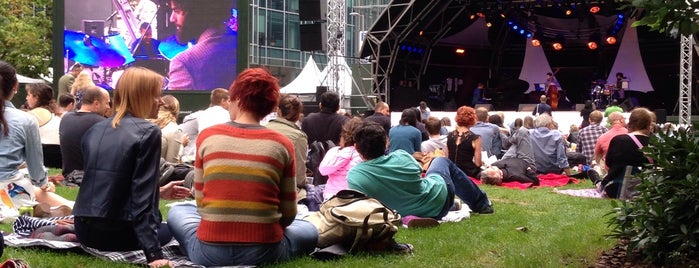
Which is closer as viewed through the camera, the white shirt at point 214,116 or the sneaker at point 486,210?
the sneaker at point 486,210

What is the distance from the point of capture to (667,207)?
5.11 meters

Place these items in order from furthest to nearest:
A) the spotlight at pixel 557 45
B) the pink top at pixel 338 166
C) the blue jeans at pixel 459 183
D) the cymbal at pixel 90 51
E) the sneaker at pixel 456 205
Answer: the spotlight at pixel 557 45, the cymbal at pixel 90 51, the sneaker at pixel 456 205, the pink top at pixel 338 166, the blue jeans at pixel 459 183

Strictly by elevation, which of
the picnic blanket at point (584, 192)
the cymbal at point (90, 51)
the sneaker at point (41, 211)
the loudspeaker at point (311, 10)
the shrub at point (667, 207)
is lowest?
the picnic blanket at point (584, 192)

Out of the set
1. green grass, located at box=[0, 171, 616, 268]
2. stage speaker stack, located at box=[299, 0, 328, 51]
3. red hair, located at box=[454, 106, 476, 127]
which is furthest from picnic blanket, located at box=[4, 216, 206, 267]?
stage speaker stack, located at box=[299, 0, 328, 51]

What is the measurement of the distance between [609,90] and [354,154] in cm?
2034

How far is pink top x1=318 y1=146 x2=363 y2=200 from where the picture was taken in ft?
25.9

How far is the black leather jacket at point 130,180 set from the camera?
190 inches

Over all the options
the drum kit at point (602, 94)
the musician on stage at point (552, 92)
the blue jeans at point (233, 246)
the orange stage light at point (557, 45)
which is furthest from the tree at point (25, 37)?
the blue jeans at point (233, 246)

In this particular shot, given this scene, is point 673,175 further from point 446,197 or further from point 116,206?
point 116,206

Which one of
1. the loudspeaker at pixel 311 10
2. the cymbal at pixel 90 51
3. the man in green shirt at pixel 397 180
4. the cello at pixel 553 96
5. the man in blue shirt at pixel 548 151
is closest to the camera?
the man in green shirt at pixel 397 180

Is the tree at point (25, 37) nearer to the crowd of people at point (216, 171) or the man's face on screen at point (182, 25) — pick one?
the man's face on screen at point (182, 25)

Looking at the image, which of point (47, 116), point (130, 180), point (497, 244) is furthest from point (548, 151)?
point (130, 180)

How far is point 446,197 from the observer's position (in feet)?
24.6

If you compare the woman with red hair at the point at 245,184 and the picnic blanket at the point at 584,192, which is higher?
the woman with red hair at the point at 245,184
